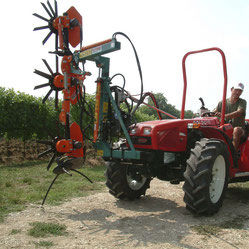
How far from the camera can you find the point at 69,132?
5.04 m

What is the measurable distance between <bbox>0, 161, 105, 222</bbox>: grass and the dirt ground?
0.34 metres

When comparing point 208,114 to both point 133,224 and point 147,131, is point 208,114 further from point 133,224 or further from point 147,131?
point 133,224

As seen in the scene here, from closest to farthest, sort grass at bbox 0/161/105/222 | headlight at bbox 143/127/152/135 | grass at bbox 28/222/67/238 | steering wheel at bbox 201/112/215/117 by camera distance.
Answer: grass at bbox 28/222/67/238
headlight at bbox 143/127/152/135
grass at bbox 0/161/105/222
steering wheel at bbox 201/112/215/117

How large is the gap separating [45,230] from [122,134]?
206cm

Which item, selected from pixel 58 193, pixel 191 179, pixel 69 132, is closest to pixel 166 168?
pixel 191 179

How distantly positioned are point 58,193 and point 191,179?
9.65 ft

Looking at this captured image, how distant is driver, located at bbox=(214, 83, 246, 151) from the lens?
→ 591 cm

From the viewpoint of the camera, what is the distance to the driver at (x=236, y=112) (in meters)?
5.91

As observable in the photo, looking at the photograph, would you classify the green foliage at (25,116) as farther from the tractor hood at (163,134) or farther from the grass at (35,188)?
the tractor hood at (163,134)

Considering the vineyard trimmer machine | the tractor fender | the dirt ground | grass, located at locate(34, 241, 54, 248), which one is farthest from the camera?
the tractor fender

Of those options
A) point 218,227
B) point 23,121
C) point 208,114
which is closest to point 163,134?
point 218,227

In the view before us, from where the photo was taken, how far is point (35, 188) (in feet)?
22.4

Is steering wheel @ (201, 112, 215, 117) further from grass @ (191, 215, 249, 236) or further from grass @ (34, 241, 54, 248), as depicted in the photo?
grass @ (34, 241, 54, 248)

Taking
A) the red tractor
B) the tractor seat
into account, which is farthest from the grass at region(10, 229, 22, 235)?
the tractor seat
